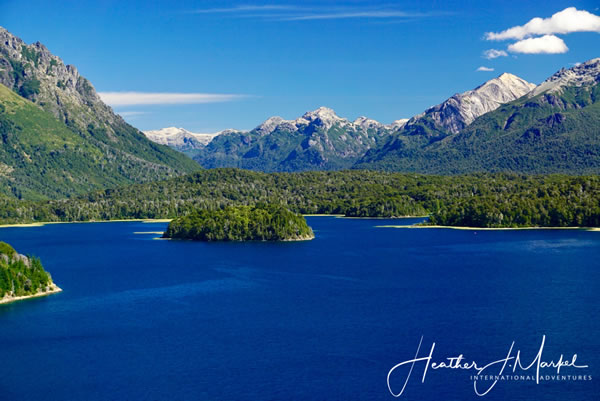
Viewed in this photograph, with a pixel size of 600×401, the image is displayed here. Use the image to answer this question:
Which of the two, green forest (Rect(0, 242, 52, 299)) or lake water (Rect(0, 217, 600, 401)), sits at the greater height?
green forest (Rect(0, 242, 52, 299))

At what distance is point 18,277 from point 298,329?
47.2 m

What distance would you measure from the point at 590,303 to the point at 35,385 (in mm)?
75913

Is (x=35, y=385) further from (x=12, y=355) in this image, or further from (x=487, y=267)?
(x=487, y=267)

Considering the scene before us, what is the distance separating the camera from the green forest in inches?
4166

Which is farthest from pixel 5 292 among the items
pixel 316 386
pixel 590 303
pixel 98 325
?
pixel 590 303

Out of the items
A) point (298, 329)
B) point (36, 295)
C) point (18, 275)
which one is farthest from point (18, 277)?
point (298, 329)

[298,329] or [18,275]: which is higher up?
[18,275]

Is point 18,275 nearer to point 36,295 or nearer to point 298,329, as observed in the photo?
point 36,295

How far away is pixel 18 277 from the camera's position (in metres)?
108
